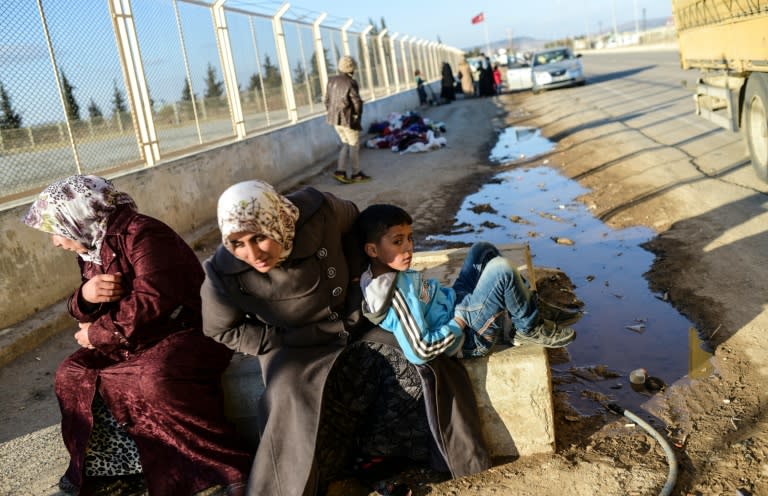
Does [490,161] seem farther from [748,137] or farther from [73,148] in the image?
[73,148]

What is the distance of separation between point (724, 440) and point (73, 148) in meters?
6.11

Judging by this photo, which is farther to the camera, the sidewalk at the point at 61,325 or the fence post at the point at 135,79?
the fence post at the point at 135,79

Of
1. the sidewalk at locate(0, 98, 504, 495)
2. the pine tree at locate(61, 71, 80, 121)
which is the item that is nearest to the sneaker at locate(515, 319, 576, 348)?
the sidewalk at locate(0, 98, 504, 495)

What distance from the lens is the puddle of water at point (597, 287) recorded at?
3881 mm

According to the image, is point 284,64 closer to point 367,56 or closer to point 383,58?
point 367,56

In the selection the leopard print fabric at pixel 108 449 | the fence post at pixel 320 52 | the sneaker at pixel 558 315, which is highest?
the fence post at pixel 320 52

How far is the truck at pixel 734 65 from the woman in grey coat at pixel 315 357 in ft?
17.9

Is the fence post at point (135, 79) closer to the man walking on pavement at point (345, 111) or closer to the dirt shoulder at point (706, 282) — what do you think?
the man walking on pavement at point (345, 111)

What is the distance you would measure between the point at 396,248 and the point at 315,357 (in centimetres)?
61

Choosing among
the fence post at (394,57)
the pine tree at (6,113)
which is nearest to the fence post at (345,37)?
the fence post at (394,57)

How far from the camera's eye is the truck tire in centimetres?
722

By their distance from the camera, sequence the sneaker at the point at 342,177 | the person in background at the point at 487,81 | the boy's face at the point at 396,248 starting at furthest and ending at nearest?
1. the person in background at the point at 487,81
2. the sneaker at the point at 342,177
3. the boy's face at the point at 396,248

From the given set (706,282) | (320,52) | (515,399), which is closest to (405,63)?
(320,52)

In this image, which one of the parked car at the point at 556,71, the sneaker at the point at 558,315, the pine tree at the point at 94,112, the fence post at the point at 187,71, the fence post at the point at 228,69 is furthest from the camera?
the parked car at the point at 556,71
